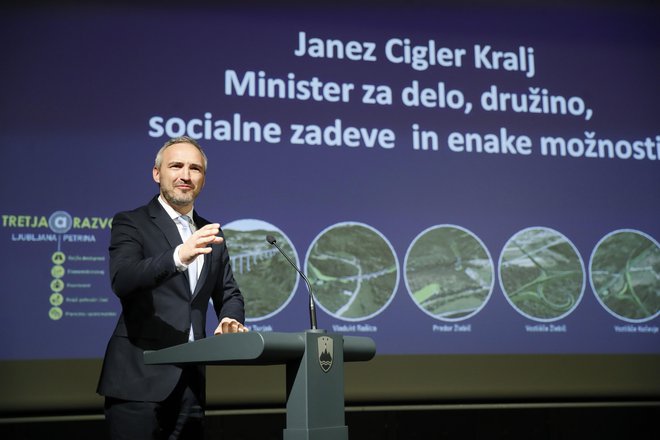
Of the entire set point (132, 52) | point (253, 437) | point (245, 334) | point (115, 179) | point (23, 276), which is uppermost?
point (132, 52)

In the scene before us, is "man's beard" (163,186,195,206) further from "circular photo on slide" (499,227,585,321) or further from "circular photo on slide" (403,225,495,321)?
"circular photo on slide" (499,227,585,321)

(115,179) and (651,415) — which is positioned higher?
(115,179)

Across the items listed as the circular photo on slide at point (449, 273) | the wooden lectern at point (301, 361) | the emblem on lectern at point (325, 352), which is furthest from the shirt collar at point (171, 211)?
the circular photo on slide at point (449, 273)

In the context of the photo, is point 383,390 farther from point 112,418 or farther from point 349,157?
point 112,418

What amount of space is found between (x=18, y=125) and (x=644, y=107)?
347 cm

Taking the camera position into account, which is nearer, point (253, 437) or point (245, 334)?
point (245, 334)

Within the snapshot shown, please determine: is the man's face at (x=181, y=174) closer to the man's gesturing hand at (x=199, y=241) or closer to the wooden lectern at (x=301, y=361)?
the man's gesturing hand at (x=199, y=241)

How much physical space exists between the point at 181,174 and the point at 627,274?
9.34ft

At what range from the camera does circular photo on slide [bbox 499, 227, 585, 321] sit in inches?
148

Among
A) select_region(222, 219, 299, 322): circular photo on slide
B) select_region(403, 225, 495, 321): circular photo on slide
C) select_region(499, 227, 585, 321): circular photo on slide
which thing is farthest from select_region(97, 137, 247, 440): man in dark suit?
select_region(499, 227, 585, 321): circular photo on slide

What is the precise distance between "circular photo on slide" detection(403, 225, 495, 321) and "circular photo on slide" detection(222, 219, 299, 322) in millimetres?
649

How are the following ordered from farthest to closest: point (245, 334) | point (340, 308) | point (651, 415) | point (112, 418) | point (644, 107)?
point (644, 107) → point (651, 415) → point (340, 308) → point (112, 418) → point (245, 334)

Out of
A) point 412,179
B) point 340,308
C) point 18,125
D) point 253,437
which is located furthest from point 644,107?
point 18,125

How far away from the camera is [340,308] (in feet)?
11.8
